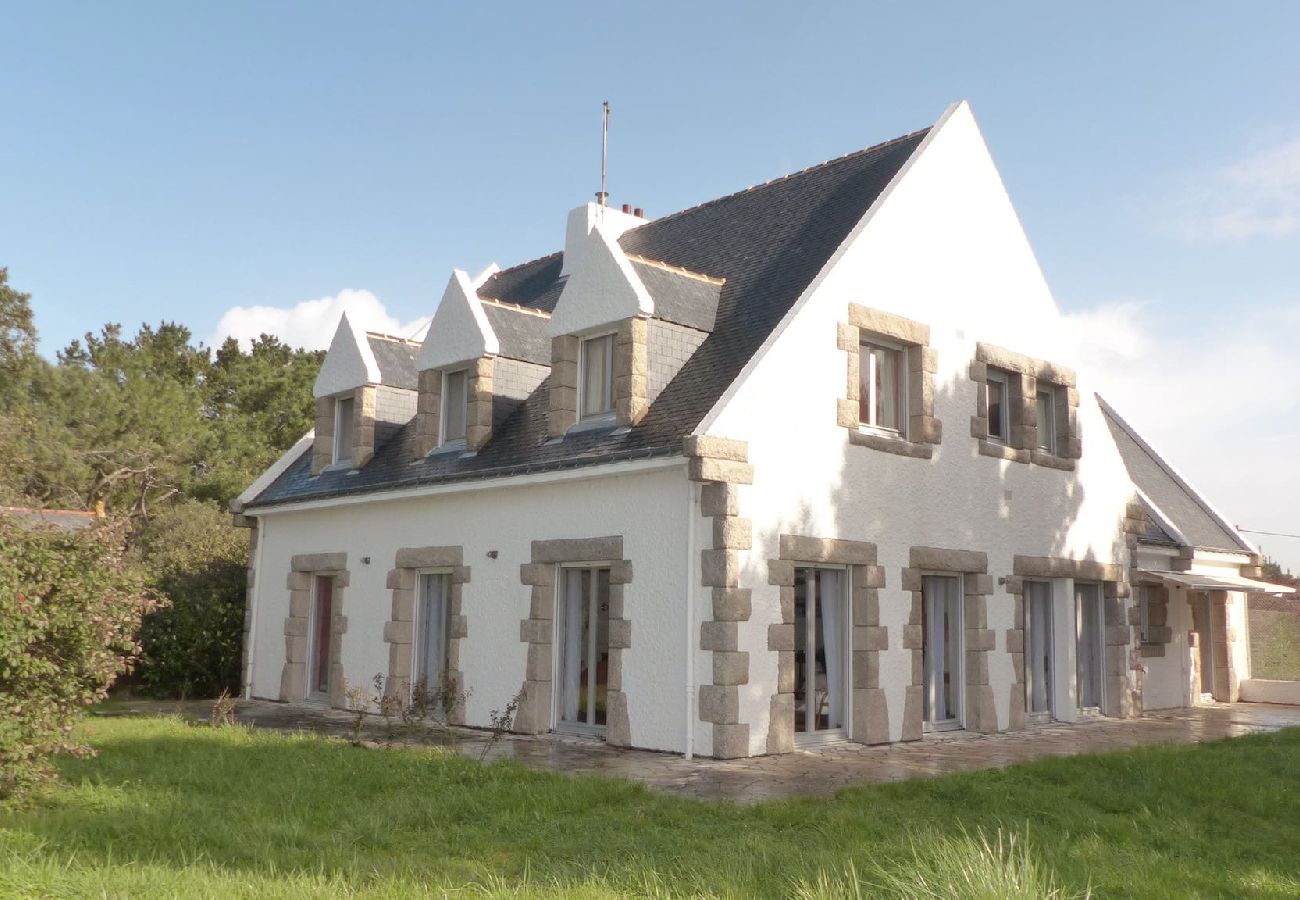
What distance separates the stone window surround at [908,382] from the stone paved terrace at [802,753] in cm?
369

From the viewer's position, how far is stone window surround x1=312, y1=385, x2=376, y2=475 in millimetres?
18453

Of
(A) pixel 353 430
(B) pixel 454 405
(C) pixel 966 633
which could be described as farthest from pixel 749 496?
(A) pixel 353 430

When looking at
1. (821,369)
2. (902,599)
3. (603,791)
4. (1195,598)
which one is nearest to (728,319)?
(821,369)

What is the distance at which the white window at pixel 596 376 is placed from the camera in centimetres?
1474

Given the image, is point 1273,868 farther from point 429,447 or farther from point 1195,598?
point 1195,598

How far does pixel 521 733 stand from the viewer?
14.0 m

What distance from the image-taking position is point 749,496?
41.1ft

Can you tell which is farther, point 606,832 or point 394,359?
point 394,359

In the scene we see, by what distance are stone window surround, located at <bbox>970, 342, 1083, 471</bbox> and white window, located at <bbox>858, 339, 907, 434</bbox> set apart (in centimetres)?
133

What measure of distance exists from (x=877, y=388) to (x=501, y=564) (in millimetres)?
5448

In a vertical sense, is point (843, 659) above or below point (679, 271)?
below

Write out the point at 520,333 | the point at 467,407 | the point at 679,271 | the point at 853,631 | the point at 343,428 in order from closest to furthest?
the point at 853,631
the point at 679,271
the point at 467,407
the point at 520,333
the point at 343,428

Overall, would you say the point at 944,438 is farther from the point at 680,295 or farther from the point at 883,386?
the point at 680,295

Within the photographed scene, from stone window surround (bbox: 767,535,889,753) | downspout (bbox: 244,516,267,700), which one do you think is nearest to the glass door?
stone window surround (bbox: 767,535,889,753)
